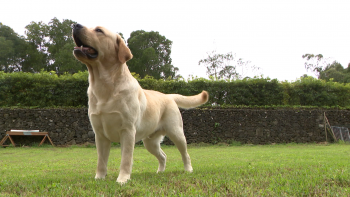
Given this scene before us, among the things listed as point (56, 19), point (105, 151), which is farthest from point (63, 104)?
point (56, 19)

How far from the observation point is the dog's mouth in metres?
3.31

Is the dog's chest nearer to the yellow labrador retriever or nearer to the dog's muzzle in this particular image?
the yellow labrador retriever

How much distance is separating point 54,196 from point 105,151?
1236 mm

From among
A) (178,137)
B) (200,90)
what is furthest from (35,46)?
(178,137)

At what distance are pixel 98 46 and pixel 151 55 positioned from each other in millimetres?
33100

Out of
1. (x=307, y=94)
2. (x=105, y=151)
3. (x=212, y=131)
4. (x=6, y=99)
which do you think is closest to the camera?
(x=105, y=151)

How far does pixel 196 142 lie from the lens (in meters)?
14.5

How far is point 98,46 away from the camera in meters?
3.42

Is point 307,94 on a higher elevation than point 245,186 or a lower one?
higher

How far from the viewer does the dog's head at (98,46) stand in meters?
3.30

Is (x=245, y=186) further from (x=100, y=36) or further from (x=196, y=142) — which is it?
(x=196, y=142)

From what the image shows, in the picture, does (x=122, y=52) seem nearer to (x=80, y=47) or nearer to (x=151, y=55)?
(x=80, y=47)

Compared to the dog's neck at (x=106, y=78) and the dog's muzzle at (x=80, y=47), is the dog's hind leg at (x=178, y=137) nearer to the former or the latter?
the dog's neck at (x=106, y=78)

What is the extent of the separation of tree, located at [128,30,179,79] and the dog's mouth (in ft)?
105
